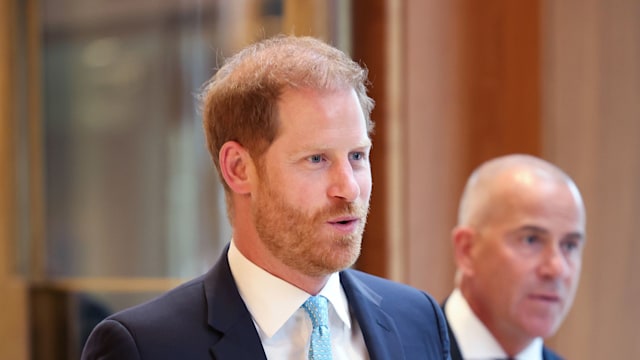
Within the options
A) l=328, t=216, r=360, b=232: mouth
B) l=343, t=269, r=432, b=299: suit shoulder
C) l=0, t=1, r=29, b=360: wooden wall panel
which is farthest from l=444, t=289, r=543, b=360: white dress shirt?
l=0, t=1, r=29, b=360: wooden wall panel

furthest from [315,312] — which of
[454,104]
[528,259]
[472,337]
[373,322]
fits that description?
[454,104]

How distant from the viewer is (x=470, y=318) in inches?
123

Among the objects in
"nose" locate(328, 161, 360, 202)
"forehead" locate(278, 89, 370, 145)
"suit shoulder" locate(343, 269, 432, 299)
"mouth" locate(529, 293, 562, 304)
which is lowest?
"mouth" locate(529, 293, 562, 304)

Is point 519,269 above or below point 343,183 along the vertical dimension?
below

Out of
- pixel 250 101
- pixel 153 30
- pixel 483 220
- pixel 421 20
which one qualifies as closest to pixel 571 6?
pixel 421 20

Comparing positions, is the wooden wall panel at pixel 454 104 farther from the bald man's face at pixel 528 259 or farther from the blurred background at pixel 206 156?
the bald man's face at pixel 528 259

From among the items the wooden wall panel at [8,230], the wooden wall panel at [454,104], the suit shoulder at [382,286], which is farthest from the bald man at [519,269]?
the wooden wall panel at [8,230]

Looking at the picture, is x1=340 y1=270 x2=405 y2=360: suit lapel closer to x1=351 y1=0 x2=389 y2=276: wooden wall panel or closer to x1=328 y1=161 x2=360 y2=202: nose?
x1=328 y1=161 x2=360 y2=202: nose

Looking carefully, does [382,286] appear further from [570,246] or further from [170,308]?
[570,246]

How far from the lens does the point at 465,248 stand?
327cm

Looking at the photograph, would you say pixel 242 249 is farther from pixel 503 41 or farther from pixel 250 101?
pixel 503 41

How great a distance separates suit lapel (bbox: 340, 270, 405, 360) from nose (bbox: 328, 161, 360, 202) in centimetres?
29

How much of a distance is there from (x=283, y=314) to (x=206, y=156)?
10.2ft

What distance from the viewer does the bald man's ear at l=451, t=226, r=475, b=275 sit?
3.26 meters
